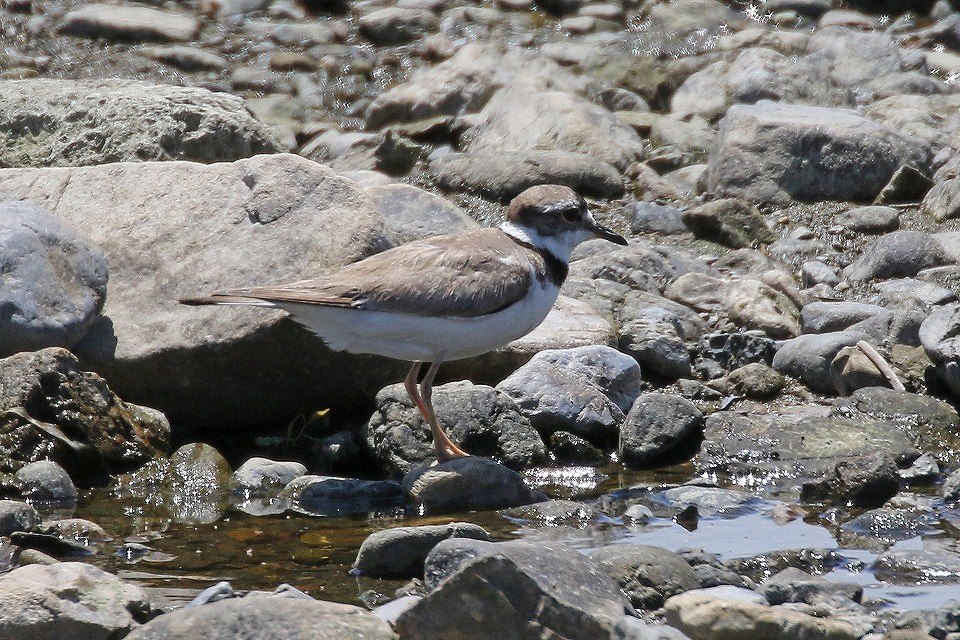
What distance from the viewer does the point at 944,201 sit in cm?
1128

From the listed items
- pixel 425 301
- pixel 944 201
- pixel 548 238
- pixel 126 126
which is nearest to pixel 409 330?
pixel 425 301

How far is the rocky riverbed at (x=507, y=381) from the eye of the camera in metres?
5.57

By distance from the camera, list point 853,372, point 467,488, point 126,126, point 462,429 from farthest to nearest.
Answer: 1. point 126,126
2. point 853,372
3. point 462,429
4. point 467,488

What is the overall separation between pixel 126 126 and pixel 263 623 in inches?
268

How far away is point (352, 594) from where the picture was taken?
6047 millimetres

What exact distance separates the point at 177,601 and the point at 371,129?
941 centimetres

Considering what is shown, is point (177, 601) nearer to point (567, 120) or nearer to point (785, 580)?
point (785, 580)

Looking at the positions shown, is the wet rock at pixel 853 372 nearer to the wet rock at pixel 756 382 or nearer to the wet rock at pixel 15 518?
the wet rock at pixel 756 382

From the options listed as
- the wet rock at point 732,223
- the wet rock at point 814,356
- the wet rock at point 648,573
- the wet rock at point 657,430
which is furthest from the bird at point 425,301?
the wet rock at point 732,223

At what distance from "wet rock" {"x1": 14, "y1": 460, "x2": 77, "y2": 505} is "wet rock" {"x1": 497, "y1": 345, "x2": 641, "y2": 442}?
2.63 m

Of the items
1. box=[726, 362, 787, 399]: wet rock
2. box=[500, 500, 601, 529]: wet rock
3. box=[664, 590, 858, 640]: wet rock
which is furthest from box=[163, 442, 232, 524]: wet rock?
box=[726, 362, 787, 399]: wet rock

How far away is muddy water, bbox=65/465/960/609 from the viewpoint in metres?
6.11

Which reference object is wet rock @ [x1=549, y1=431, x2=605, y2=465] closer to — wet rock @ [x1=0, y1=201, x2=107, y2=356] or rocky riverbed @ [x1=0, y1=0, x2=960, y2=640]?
rocky riverbed @ [x1=0, y1=0, x2=960, y2=640]

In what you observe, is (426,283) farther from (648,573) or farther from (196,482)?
(648,573)
